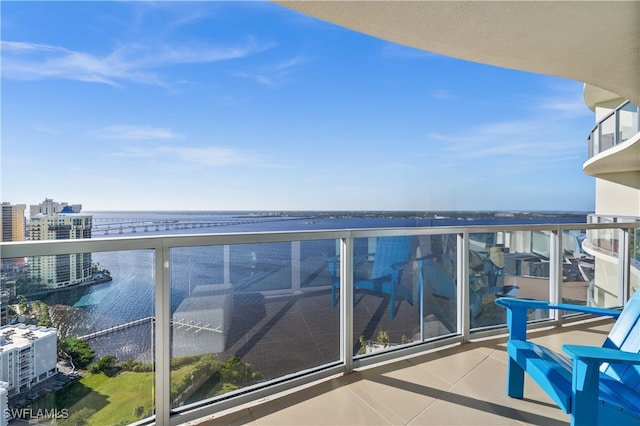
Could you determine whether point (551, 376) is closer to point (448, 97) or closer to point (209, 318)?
point (209, 318)

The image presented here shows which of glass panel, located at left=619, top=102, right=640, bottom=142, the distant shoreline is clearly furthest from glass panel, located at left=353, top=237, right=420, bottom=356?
glass panel, located at left=619, top=102, right=640, bottom=142

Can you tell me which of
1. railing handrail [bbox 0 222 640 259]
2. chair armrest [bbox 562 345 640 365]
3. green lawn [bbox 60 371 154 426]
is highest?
railing handrail [bbox 0 222 640 259]

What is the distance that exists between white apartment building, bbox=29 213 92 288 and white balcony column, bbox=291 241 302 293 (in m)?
1.30

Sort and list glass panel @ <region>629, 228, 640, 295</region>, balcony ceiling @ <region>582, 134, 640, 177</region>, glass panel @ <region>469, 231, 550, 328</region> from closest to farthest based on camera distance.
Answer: glass panel @ <region>469, 231, 550, 328</region> → glass panel @ <region>629, 228, 640, 295</region> → balcony ceiling @ <region>582, 134, 640, 177</region>

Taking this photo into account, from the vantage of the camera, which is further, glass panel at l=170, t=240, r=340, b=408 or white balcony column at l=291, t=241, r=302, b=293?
white balcony column at l=291, t=241, r=302, b=293

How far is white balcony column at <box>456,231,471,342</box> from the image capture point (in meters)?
3.05

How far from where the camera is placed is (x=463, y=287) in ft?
10.1

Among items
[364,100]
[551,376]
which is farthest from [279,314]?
[364,100]

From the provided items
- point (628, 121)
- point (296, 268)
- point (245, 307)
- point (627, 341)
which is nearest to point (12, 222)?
point (245, 307)

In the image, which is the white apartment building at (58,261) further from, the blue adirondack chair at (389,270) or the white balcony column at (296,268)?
the blue adirondack chair at (389,270)

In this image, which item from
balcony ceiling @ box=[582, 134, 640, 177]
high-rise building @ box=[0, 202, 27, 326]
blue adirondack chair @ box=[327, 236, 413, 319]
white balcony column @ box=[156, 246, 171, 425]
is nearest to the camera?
high-rise building @ box=[0, 202, 27, 326]

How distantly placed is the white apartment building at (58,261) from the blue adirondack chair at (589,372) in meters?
2.48

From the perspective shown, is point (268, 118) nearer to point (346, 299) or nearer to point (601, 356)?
point (346, 299)

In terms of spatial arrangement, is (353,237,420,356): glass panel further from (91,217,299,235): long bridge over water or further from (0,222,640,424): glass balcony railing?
(91,217,299,235): long bridge over water
